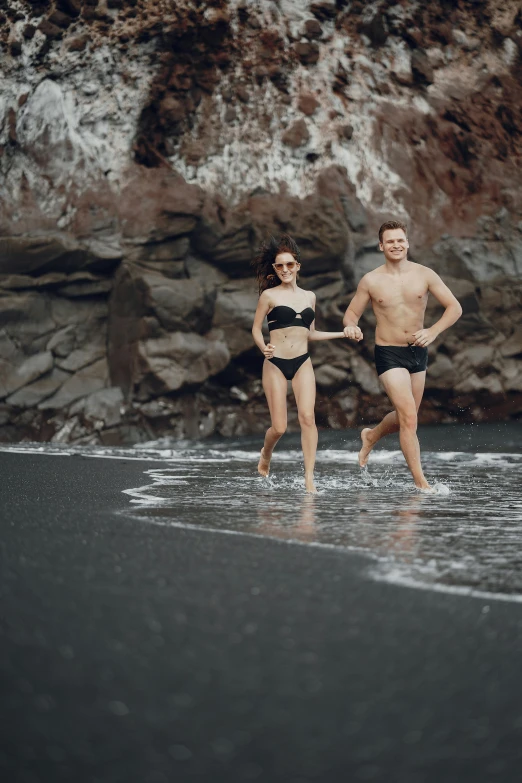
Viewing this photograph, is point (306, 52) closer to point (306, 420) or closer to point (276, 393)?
point (276, 393)

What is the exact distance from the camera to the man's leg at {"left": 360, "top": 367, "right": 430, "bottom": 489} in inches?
271

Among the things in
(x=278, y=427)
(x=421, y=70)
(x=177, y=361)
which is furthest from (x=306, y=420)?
(x=421, y=70)

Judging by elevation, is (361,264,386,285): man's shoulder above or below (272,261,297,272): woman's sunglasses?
below

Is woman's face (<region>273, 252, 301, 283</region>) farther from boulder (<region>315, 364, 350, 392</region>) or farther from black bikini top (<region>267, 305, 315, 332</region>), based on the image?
boulder (<region>315, 364, 350, 392</region>)

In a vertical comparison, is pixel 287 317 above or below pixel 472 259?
below

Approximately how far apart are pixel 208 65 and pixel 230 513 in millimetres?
12062

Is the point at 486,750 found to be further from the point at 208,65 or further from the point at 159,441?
the point at 208,65

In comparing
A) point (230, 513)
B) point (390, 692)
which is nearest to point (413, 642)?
point (390, 692)

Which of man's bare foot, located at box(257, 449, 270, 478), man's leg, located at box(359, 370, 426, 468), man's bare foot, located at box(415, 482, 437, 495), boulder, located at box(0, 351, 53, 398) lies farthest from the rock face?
man's bare foot, located at box(415, 482, 437, 495)

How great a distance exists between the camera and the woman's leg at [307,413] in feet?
22.8

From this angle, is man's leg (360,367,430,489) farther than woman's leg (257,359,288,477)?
No

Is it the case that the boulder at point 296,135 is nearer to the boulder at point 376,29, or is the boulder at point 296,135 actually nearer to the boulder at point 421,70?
the boulder at point 376,29

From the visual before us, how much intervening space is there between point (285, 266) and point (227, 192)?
8.19m

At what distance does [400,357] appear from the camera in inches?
280
